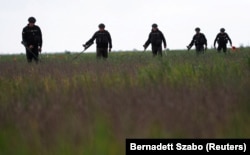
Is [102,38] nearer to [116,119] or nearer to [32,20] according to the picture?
[32,20]

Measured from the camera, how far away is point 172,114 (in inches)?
161

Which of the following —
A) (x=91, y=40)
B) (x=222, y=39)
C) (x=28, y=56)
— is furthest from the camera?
(x=222, y=39)

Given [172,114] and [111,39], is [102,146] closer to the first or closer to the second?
[172,114]

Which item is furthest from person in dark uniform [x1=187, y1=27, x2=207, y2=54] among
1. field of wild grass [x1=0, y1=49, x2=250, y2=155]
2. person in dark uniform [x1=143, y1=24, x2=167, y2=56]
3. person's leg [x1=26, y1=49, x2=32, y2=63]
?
field of wild grass [x1=0, y1=49, x2=250, y2=155]

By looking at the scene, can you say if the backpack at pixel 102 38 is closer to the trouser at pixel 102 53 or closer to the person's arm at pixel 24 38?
the trouser at pixel 102 53

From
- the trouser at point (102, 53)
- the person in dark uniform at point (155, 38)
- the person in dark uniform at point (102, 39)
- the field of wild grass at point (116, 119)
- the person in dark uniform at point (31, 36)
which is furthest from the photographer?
the person in dark uniform at point (155, 38)

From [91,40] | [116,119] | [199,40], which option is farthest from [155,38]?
[116,119]

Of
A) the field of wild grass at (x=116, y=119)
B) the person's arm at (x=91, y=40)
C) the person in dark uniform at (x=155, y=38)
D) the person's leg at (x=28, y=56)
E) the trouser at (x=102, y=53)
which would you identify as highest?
the person in dark uniform at (x=155, y=38)

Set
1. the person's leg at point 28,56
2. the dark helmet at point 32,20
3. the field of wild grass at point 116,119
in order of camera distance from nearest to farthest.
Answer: the field of wild grass at point 116,119 < the dark helmet at point 32,20 < the person's leg at point 28,56

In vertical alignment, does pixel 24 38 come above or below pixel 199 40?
below

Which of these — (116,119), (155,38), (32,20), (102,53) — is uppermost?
(155,38)

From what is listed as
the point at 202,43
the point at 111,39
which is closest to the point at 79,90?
the point at 111,39

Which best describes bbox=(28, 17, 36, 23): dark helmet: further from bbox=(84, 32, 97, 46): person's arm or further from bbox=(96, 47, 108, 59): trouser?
bbox=(96, 47, 108, 59): trouser

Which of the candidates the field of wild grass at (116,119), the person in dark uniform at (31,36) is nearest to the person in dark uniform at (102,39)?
the person in dark uniform at (31,36)
